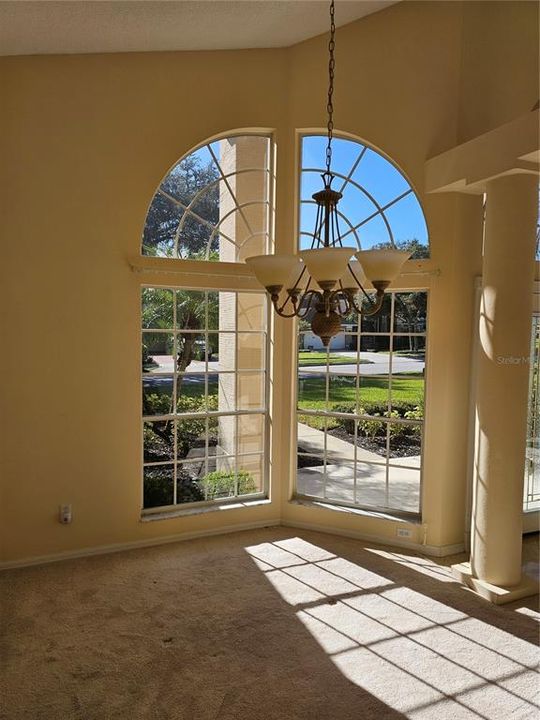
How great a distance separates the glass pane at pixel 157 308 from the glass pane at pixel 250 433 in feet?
3.73

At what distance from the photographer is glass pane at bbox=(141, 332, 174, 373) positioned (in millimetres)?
4723

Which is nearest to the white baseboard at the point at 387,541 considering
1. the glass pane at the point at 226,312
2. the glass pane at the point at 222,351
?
the glass pane at the point at 222,351

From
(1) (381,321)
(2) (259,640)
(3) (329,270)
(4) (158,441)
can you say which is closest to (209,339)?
(4) (158,441)

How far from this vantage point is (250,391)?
5.17 m

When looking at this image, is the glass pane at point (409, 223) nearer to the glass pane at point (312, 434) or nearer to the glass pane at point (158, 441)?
the glass pane at point (312, 434)

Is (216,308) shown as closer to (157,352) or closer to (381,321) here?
(157,352)

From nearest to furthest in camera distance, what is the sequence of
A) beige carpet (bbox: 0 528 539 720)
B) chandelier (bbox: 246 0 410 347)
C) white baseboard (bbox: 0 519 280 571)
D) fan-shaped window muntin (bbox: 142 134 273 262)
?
chandelier (bbox: 246 0 410 347) → beige carpet (bbox: 0 528 539 720) → white baseboard (bbox: 0 519 280 571) → fan-shaped window muntin (bbox: 142 134 273 262)

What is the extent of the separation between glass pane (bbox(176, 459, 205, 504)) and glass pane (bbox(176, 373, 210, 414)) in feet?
1.61

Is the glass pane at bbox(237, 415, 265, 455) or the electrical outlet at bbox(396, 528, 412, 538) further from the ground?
the glass pane at bbox(237, 415, 265, 455)

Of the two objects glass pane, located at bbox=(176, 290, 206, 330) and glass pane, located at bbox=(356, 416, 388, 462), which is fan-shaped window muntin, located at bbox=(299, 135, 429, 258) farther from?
glass pane, located at bbox=(356, 416, 388, 462)

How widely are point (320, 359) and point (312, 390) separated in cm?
30

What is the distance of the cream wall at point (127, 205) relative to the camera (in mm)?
4246

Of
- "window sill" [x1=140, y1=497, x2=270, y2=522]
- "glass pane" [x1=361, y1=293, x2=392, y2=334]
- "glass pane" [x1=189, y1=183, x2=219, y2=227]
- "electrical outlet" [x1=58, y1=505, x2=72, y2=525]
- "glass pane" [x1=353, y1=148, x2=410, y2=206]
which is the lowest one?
"window sill" [x1=140, y1=497, x2=270, y2=522]

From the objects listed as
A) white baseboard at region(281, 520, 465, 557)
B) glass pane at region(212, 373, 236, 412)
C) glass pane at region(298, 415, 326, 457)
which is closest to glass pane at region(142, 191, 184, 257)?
glass pane at region(212, 373, 236, 412)
